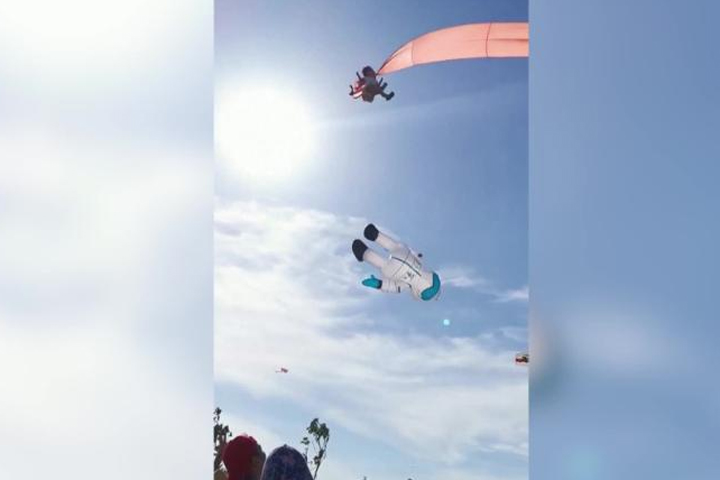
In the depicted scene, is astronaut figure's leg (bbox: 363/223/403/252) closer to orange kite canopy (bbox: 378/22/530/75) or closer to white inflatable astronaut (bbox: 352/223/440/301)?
white inflatable astronaut (bbox: 352/223/440/301)

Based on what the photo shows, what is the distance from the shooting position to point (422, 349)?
2820 mm

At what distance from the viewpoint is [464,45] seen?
2.84 meters

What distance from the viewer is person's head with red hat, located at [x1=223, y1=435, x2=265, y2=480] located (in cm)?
297

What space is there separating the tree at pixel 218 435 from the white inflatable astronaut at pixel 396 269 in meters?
0.70

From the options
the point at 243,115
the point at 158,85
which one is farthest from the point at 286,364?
the point at 158,85

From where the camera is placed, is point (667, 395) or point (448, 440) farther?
point (448, 440)

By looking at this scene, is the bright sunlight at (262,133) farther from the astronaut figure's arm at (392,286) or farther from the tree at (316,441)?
the tree at (316,441)

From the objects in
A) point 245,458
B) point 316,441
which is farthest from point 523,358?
point 245,458

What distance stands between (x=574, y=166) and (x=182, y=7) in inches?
60.8

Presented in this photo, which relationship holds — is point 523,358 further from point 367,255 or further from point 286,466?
point 286,466

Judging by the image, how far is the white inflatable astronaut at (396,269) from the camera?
2.82 metres

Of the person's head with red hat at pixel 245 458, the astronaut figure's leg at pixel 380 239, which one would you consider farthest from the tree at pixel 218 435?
the astronaut figure's leg at pixel 380 239

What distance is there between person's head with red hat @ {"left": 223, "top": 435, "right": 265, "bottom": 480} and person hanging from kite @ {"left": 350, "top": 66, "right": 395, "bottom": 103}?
1.21 metres

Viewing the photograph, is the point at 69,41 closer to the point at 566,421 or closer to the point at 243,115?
the point at 243,115
